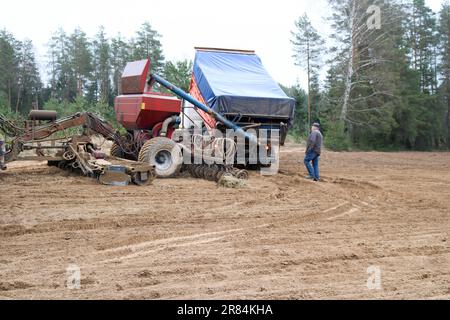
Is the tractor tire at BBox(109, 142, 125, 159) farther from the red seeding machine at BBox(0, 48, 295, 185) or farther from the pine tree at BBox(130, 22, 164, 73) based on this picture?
the pine tree at BBox(130, 22, 164, 73)

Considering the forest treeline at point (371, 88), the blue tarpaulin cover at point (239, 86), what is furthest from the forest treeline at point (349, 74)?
the blue tarpaulin cover at point (239, 86)

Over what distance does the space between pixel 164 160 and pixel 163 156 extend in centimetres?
10

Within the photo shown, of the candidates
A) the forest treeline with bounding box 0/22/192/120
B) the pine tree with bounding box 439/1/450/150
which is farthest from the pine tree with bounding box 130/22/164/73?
the pine tree with bounding box 439/1/450/150

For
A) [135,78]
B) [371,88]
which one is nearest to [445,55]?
[371,88]

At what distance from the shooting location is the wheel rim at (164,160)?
12.8 metres

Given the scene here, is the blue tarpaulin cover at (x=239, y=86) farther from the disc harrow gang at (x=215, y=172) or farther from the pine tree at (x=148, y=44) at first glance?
the pine tree at (x=148, y=44)

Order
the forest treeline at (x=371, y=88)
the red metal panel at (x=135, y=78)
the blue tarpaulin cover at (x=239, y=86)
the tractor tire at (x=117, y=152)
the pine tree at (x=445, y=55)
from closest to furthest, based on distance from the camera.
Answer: the red metal panel at (x=135, y=78), the tractor tire at (x=117, y=152), the blue tarpaulin cover at (x=239, y=86), the forest treeline at (x=371, y=88), the pine tree at (x=445, y=55)

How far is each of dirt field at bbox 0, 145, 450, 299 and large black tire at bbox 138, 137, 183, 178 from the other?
77 centimetres

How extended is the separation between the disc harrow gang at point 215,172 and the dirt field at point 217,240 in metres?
0.40

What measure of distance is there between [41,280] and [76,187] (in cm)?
576

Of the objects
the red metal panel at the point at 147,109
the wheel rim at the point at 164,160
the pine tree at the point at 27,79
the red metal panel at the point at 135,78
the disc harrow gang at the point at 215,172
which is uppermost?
the pine tree at the point at 27,79

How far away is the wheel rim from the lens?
505 inches

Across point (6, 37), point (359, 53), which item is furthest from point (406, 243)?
point (6, 37)
